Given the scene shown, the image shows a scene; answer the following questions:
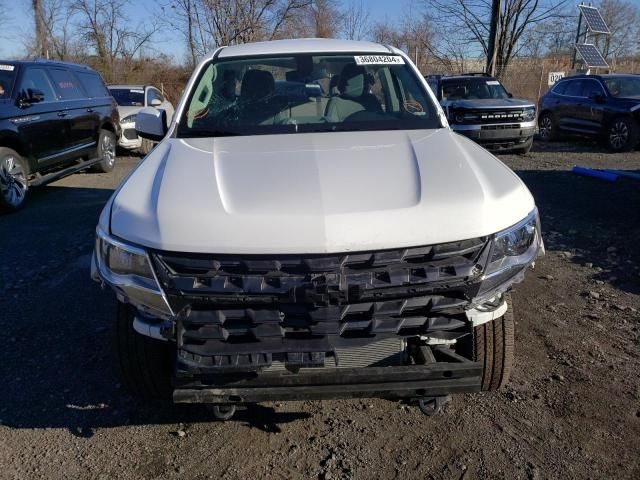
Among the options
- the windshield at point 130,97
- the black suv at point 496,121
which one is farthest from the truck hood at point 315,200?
the windshield at point 130,97

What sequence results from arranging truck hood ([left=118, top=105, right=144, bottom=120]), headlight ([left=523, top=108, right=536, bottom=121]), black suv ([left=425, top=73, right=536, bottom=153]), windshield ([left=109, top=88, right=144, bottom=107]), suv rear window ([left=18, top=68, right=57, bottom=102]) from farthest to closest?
windshield ([left=109, top=88, right=144, bottom=107]) → truck hood ([left=118, top=105, right=144, bottom=120]) → headlight ([left=523, top=108, right=536, bottom=121]) → black suv ([left=425, top=73, right=536, bottom=153]) → suv rear window ([left=18, top=68, right=57, bottom=102])

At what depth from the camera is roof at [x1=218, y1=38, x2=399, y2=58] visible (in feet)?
13.3

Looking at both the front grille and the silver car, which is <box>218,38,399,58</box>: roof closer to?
the front grille

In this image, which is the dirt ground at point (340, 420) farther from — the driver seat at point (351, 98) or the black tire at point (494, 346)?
the driver seat at point (351, 98)

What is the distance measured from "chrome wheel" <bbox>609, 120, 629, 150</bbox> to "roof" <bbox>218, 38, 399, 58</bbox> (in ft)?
31.8

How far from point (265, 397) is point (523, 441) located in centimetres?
136

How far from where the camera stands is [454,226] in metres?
2.25

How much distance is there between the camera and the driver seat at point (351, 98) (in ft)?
12.2

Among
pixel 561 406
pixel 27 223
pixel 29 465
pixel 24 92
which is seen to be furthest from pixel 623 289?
pixel 24 92

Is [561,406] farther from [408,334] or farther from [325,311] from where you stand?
[325,311]

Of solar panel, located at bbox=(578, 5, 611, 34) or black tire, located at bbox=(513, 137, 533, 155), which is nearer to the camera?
black tire, located at bbox=(513, 137, 533, 155)

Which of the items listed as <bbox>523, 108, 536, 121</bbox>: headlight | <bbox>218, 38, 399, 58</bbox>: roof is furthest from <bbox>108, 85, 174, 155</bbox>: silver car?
<bbox>218, 38, 399, 58</bbox>: roof

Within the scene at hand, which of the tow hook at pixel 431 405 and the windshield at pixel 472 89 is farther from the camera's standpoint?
the windshield at pixel 472 89

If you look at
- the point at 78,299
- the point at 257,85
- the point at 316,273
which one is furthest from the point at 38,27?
the point at 316,273
